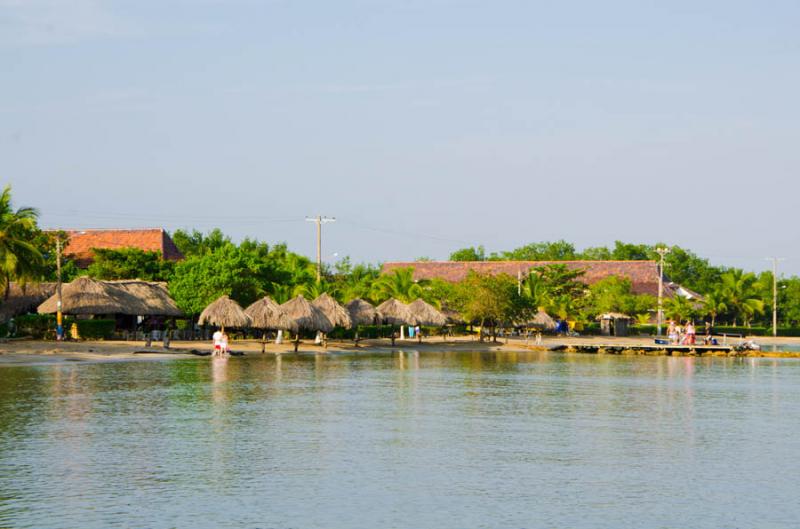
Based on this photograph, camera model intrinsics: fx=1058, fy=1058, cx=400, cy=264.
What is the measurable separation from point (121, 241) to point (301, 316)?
30.7 metres

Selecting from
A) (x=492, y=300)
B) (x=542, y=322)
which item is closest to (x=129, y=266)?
(x=492, y=300)

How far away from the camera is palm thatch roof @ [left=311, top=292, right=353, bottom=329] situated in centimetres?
5669

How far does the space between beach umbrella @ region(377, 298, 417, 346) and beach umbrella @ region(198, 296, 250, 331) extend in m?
13.2

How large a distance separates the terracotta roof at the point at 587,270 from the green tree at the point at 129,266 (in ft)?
120

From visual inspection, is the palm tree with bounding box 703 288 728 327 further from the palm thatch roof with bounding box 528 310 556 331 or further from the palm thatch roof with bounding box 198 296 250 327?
the palm thatch roof with bounding box 198 296 250 327

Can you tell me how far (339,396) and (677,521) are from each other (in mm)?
17990

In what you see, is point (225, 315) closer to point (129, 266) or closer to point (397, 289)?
point (129, 266)

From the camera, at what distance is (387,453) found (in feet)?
70.6

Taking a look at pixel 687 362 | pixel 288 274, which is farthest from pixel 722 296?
pixel 288 274

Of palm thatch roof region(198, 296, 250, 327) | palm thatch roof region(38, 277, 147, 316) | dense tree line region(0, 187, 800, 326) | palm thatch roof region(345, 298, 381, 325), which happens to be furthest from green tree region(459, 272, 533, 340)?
palm thatch roof region(38, 277, 147, 316)

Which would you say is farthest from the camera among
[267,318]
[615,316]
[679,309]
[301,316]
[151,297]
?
[679,309]

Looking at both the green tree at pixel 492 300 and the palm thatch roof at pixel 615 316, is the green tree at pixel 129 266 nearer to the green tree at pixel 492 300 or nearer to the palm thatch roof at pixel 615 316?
the green tree at pixel 492 300

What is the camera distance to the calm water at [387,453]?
52.7 ft

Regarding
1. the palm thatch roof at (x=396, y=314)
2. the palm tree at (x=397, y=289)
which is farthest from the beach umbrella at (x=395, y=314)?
the palm tree at (x=397, y=289)
